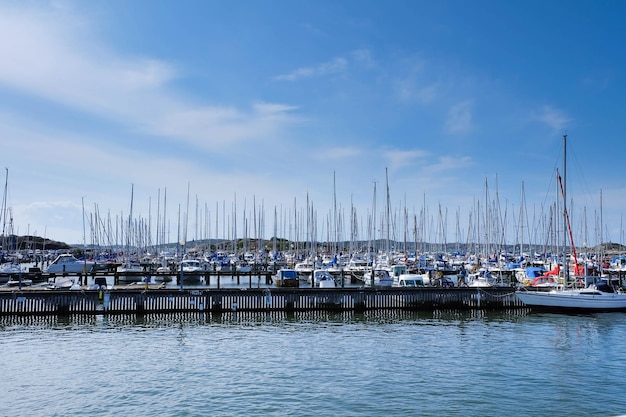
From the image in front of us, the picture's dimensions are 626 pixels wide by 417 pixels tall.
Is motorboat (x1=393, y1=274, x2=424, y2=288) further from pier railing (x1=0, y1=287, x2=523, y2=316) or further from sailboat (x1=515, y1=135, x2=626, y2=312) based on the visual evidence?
sailboat (x1=515, y1=135, x2=626, y2=312)

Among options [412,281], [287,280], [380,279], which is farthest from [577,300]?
[287,280]

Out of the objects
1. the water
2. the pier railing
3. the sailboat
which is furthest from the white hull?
the water

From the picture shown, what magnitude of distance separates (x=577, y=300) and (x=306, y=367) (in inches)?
1185

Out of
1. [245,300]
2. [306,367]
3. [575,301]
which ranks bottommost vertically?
[306,367]

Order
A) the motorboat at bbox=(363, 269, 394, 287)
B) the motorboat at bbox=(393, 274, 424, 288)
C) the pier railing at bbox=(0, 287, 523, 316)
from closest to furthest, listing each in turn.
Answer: the pier railing at bbox=(0, 287, 523, 316) → the motorboat at bbox=(393, 274, 424, 288) → the motorboat at bbox=(363, 269, 394, 287)

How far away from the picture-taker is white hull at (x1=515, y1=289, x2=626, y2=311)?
44.0 m

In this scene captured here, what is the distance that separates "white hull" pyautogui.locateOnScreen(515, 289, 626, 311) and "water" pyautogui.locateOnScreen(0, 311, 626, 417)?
4025 mm

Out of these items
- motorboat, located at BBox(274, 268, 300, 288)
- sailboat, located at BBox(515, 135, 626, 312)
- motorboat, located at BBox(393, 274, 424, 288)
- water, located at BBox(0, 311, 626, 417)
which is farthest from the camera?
motorboat, located at BBox(274, 268, 300, 288)

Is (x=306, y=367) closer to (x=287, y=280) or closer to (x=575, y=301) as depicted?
(x=575, y=301)

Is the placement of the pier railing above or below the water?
above

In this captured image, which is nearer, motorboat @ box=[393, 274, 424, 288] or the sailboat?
the sailboat

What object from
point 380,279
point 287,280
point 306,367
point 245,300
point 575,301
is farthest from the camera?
point 287,280

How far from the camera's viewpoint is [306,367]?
2489cm

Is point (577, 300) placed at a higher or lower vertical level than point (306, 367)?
higher
